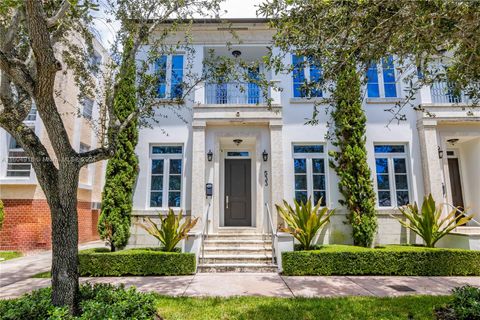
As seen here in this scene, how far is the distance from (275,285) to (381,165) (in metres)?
6.53

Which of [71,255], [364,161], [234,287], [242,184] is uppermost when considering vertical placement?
[364,161]

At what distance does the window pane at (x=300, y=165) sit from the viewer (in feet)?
34.7

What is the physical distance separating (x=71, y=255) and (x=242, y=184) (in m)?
7.69

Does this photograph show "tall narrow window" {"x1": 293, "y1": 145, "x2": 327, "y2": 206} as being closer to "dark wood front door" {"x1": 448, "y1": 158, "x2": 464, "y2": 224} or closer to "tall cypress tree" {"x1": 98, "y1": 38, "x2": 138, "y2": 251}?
"dark wood front door" {"x1": 448, "y1": 158, "x2": 464, "y2": 224}

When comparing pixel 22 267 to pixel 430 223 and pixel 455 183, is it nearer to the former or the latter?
pixel 430 223

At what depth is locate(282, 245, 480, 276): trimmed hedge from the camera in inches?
306

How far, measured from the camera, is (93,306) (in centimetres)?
370

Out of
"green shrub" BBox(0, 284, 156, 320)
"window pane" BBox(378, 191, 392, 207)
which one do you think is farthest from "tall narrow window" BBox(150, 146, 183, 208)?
"window pane" BBox(378, 191, 392, 207)

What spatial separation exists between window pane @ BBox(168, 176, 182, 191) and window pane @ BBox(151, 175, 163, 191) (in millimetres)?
335

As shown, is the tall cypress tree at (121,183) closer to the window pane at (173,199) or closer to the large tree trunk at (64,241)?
the window pane at (173,199)

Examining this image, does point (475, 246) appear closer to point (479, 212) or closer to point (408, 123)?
point (479, 212)

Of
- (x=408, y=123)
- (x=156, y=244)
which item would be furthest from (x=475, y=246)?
(x=156, y=244)

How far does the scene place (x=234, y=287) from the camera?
21.4 ft

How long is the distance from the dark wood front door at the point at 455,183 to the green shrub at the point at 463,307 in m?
8.12
